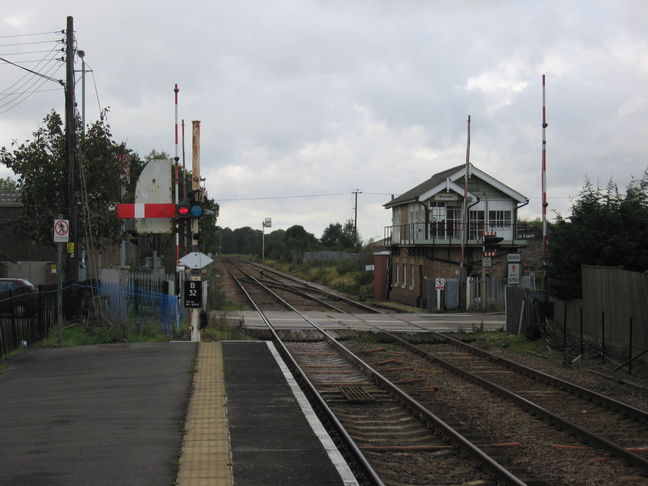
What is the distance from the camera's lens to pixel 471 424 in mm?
9750

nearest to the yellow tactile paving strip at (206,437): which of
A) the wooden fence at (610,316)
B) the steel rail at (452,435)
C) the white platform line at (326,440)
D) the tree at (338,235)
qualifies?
the white platform line at (326,440)

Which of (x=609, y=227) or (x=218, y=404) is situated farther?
(x=609, y=227)

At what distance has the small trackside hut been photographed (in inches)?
1474

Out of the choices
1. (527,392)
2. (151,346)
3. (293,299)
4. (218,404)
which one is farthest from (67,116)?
(293,299)

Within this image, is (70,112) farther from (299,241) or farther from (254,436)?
(299,241)

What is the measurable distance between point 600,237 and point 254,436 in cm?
1158

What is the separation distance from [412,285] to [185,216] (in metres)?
24.7

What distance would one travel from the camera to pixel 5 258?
35.8m

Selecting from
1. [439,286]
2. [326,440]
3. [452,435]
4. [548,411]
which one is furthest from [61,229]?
[439,286]

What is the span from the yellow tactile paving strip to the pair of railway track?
1.38 m

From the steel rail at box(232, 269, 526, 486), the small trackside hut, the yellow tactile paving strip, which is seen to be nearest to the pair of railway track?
the steel rail at box(232, 269, 526, 486)

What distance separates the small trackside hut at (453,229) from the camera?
37438 millimetres

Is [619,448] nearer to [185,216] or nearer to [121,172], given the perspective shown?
[185,216]

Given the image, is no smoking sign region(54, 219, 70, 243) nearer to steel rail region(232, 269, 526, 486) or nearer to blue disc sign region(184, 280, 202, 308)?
blue disc sign region(184, 280, 202, 308)
